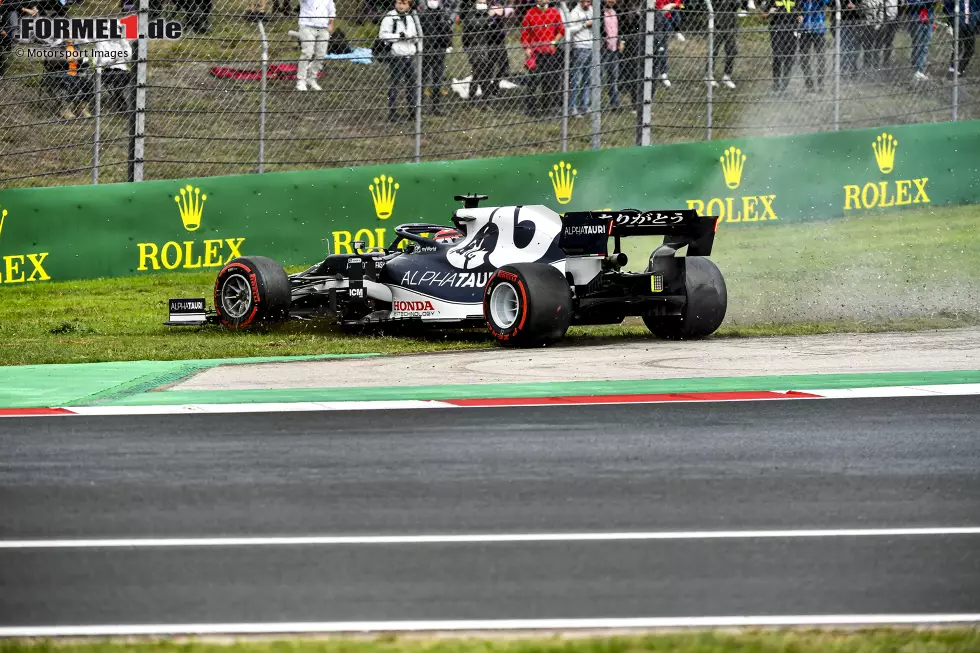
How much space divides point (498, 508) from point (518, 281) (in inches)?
239

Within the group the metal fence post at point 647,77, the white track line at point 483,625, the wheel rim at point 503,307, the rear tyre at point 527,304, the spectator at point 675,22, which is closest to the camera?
the white track line at point 483,625

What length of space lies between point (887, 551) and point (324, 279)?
914 centimetres

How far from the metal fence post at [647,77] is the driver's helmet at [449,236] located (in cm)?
563

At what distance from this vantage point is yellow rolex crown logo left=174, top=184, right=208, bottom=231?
58.5 feet

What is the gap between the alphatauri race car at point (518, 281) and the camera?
12.1 meters

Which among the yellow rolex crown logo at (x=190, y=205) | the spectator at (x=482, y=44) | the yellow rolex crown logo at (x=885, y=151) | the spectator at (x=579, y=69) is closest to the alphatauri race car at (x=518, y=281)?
the yellow rolex crown logo at (x=190, y=205)

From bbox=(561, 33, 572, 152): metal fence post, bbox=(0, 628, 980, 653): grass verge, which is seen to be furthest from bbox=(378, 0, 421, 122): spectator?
bbox=(0, 628, 980, 653): grass verge

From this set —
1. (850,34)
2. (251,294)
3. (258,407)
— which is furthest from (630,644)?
(850,34)

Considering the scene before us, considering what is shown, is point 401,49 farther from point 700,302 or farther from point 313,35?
point 700,302

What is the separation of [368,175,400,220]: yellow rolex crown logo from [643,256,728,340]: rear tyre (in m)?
6.10

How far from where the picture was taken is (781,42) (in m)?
18.7

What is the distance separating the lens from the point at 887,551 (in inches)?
204

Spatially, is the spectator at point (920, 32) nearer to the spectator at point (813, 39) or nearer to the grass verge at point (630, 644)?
the spectator at point (813, 39)

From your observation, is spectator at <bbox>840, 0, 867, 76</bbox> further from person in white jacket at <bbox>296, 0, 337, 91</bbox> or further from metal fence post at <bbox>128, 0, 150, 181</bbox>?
metal fence post at <bbox>128, 0, 150, 181</bbox>
